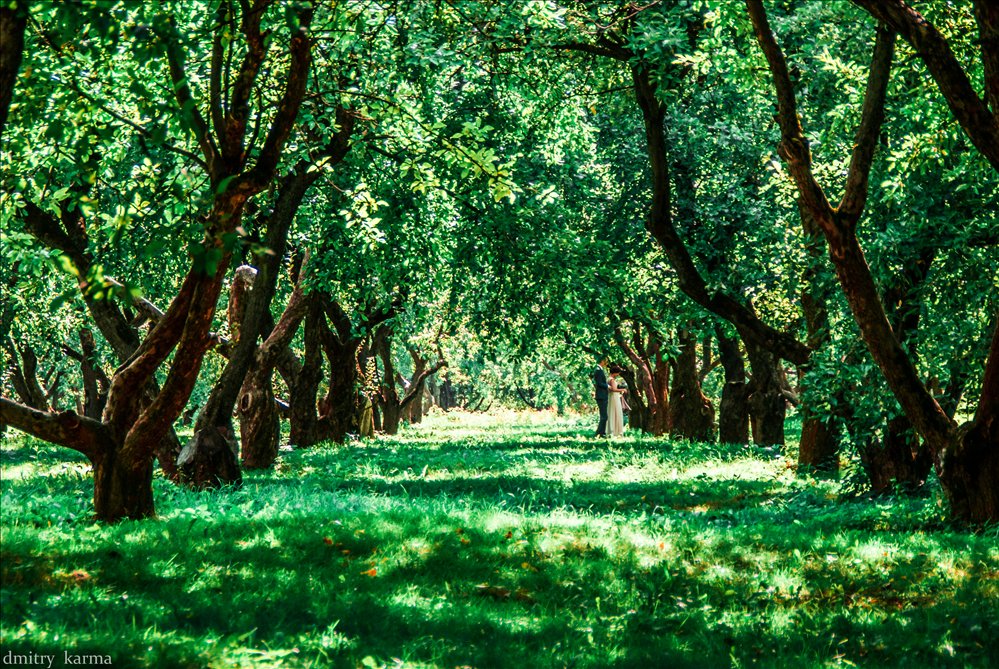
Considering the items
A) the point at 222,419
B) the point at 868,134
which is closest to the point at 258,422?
the point at 222,419

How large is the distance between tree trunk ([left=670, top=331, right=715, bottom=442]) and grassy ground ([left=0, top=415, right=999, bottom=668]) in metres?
17.3

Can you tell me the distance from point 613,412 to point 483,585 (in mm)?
26894

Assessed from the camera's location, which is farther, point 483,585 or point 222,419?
point 222,419

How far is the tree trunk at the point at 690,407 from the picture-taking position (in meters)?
30.0

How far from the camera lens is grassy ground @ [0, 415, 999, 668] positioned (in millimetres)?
6035

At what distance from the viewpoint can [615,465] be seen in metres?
20.9

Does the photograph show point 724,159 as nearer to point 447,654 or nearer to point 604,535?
point 604,535

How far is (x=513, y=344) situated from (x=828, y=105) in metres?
7.64

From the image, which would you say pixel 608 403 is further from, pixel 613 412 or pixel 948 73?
pixel 948 73

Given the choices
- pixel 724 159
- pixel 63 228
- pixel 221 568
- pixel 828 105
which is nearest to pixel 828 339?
pixel 828 105

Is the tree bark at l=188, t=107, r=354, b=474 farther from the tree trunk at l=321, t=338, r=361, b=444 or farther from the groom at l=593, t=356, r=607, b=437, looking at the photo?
the groom at l=593, t=356, r=607, b=437

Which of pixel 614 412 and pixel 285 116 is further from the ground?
pixel 285 116

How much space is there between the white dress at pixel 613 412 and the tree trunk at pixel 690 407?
388 cm

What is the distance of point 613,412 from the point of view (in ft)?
113
